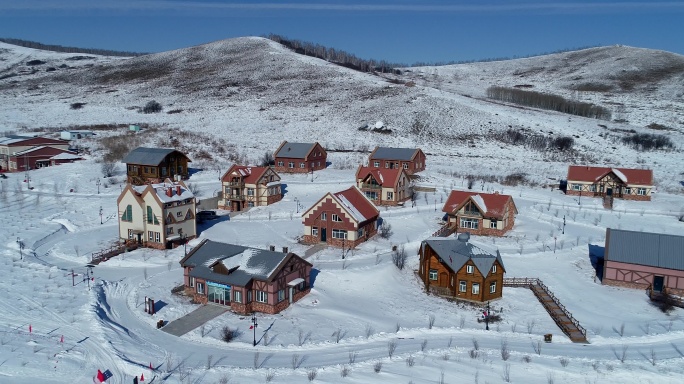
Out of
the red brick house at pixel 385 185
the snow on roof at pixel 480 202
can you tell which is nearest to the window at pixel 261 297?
the snow on roof at pixel 480 202

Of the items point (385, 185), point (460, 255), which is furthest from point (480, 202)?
point (460, 255)

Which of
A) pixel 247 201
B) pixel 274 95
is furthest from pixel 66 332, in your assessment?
pixel 274 95

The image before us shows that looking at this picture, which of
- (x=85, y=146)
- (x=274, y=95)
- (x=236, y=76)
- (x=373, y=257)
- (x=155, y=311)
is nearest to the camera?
(x=155, y=311)

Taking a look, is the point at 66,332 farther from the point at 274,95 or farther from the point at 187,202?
the point at 274,95

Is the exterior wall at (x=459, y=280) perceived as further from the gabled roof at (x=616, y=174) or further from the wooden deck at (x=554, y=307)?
the gabled roof at (x=616, y=174)

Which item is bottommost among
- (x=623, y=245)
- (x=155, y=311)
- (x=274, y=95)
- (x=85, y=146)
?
(x=155, y=311)

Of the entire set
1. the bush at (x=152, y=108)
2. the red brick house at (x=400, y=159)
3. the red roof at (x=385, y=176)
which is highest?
the bush at (x=152, y=108)

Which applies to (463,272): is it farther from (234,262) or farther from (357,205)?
(234,262)
